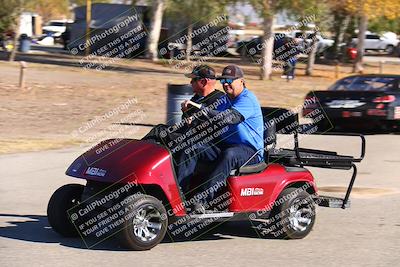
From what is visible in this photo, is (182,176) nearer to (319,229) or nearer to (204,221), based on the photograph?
(204,221)

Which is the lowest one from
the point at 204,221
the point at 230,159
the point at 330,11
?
the point at 330,11

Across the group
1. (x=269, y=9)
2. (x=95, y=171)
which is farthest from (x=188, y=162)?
(x=269, y=9)

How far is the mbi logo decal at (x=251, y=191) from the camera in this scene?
25.1 feet

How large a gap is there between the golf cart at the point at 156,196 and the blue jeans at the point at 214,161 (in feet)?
0.30

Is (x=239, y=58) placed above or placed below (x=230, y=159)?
below

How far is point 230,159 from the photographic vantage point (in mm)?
7586

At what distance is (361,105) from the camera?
1773cm

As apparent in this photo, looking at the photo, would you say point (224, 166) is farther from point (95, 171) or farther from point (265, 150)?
point (95, 171)

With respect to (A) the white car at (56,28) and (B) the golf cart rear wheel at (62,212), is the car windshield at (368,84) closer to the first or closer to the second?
(B) the golf cart rear wheel at (62,212)

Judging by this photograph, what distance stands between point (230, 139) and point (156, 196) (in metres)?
0.97

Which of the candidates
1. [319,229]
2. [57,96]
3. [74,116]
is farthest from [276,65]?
[319,229]

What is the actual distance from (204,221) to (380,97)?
438 inches

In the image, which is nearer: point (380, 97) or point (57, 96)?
point (380, 97)

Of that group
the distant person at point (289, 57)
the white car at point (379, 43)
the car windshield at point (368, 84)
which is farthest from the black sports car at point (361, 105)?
the white car at point (379, 43)
